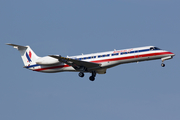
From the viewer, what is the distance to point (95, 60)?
33594 millimetres

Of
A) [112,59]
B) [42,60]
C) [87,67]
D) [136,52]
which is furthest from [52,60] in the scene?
[136,52]

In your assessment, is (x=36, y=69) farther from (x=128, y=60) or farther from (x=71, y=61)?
(x=128, y=60)

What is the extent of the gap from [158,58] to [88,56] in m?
7.64

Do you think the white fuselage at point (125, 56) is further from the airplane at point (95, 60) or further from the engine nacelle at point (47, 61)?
the engine nacelle at point (47, 61)

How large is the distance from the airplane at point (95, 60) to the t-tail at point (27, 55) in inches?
13.7

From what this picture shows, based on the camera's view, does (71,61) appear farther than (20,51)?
No

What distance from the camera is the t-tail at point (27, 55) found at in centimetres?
3759

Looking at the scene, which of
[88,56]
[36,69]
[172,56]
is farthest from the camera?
[36,69]

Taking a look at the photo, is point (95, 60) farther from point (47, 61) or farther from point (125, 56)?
point (47, 61)

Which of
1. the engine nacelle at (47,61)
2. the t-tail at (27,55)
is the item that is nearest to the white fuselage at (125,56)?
the engine nacelle at (47,61)

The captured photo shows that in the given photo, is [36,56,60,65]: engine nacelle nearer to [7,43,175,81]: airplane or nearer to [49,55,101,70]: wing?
[7,43,175,81]: airplane

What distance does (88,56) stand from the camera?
34.2 metres

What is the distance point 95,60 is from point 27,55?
936cm

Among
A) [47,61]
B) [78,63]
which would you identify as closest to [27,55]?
[47,61]
